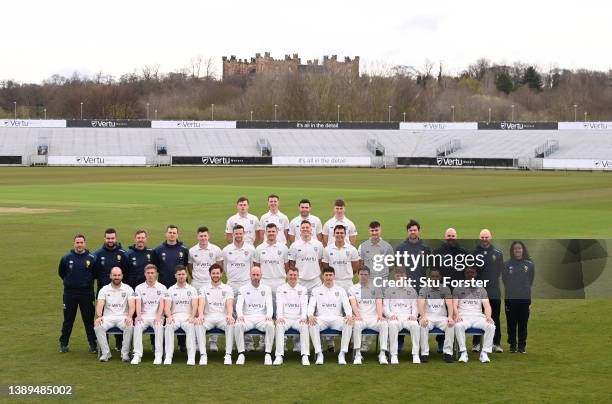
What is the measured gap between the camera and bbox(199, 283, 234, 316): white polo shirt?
1499cm

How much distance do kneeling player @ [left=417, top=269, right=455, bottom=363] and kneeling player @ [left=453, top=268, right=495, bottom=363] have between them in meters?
0.11

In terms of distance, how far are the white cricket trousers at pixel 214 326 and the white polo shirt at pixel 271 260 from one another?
1.59 meters

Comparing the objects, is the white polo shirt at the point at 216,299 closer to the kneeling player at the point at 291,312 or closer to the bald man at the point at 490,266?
the kneeling player at the point at 291,312

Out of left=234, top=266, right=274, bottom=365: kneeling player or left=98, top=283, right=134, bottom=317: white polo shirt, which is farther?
left=98, top=283, right=134, bottom=317: white polo shirt

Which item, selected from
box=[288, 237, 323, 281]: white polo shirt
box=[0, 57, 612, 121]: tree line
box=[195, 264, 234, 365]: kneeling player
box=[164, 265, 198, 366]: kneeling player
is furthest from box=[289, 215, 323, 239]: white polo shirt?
box=[0, 57, 612, 121]: tree line

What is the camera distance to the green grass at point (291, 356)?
13.2 m

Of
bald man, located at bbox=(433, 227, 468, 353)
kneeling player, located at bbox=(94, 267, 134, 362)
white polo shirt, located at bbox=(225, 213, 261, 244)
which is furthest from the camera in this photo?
white polo shirt, located at bbox=(225, 213, 261, 244)

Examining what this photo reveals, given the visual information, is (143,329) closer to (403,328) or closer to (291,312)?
(291,312)

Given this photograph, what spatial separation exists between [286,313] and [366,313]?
1.26 meters

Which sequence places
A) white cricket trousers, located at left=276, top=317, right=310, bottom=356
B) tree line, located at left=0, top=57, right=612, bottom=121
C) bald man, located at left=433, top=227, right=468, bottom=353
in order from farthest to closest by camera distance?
tree line, located at left=0, top=57, right=612, bottom=121
white cricket trousers, located at left=276, top=317, right=310, bottom=356
bald man, located at left=433, top=227, right=468, bottom=353

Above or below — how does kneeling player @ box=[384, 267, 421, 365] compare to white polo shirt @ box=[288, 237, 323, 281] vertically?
below

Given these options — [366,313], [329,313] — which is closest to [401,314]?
[366,313]

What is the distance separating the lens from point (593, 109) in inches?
6624

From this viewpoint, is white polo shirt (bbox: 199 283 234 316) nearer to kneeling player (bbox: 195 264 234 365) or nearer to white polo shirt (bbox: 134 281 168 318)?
kneeling player (bbox: 195 264 234 365)
